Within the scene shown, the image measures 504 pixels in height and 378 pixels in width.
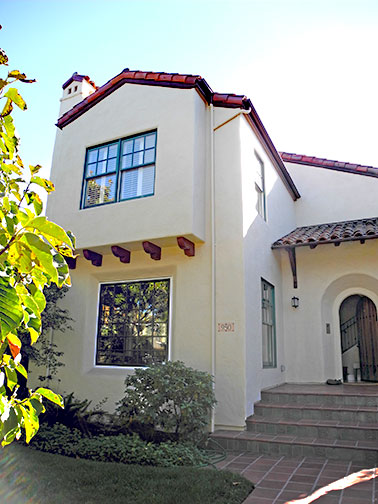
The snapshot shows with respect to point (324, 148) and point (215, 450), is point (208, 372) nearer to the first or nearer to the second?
point (215, 450)

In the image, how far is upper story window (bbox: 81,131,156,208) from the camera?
876cm

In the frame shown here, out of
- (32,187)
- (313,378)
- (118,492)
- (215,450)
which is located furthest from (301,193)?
(32,187)

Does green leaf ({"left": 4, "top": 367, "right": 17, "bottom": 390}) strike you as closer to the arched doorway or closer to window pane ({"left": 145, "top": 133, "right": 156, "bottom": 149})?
window pane ({"left": 145, "top": 133, "right": 156, "bottom": 149})

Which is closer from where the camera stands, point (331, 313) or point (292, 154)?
point (331, 313)

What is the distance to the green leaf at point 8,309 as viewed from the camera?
1416 mm

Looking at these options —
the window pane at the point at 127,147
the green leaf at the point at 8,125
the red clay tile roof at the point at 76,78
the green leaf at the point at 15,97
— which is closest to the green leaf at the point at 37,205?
the green leaf at the point at 8,125

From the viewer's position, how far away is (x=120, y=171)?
905 cm

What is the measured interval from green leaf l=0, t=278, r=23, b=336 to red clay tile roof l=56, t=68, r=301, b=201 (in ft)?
26.2

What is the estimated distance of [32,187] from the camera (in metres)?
2.00

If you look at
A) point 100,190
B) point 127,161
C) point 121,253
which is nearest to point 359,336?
point 121,253

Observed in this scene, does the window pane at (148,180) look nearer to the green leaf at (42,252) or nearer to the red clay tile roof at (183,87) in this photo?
the red clay tile roof at (183,87)

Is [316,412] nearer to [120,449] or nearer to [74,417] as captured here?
[120,449]

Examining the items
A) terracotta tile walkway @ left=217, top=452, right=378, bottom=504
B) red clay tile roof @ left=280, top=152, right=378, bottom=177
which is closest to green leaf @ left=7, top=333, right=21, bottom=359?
terracotta tile walkway @ left=217, top=452, right=378, bottom=504

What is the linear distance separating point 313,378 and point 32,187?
940cm
